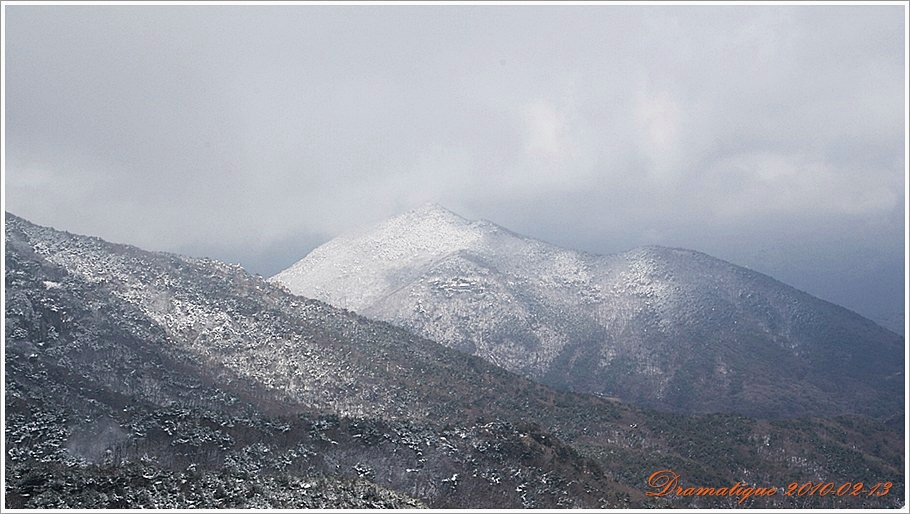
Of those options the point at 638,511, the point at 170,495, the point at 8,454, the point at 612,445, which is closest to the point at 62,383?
the point at 8,454

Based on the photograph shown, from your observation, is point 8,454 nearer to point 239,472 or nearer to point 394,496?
point 239,472

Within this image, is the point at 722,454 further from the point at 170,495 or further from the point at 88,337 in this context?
the point at 88,337

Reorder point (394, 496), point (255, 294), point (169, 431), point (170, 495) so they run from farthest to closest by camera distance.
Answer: point (255, 294), point (169, 431), point (394, 496), point (170, 495)

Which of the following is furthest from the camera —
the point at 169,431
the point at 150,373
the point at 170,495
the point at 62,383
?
the point at 150,373

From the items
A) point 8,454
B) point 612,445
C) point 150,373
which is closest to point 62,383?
point 150,373

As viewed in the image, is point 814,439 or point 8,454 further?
point 814,439

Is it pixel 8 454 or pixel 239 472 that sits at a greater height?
pixel 239 472
